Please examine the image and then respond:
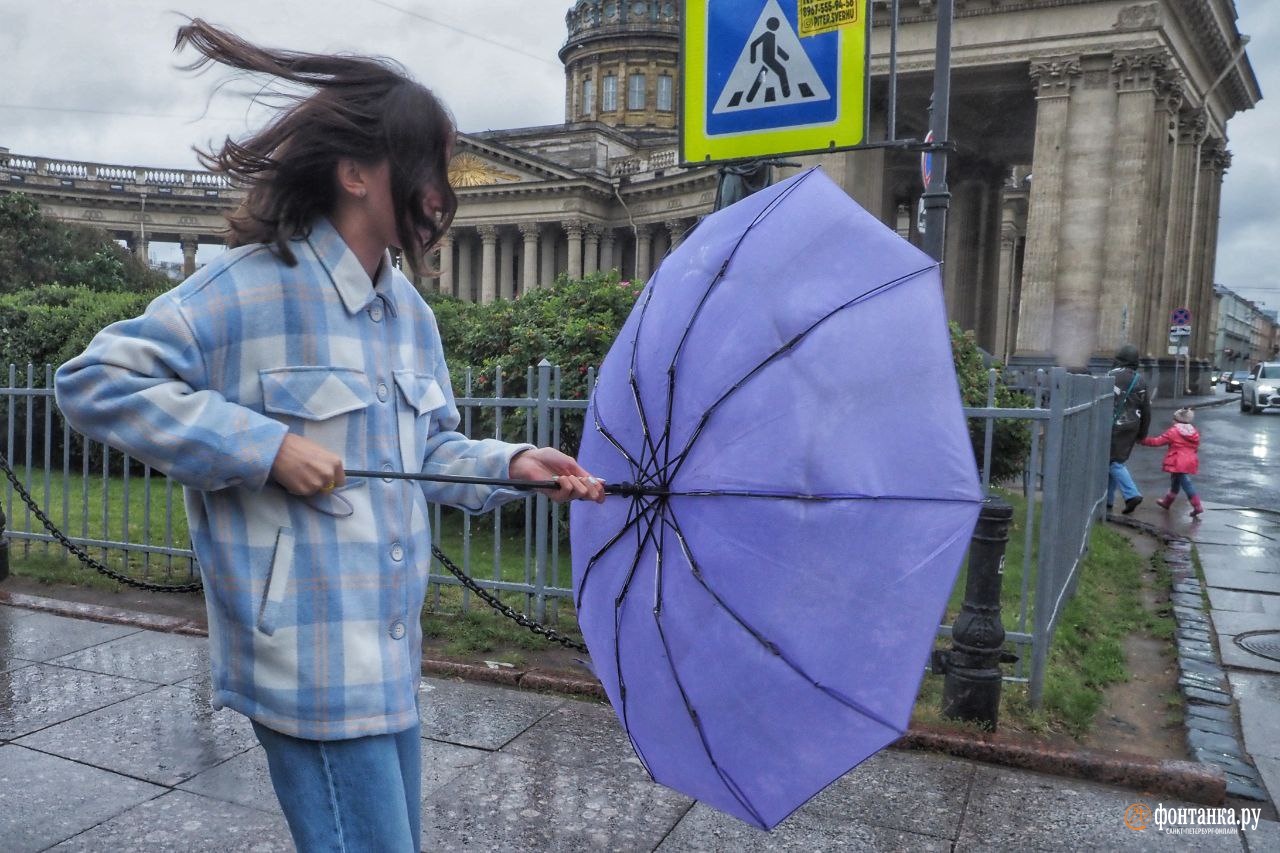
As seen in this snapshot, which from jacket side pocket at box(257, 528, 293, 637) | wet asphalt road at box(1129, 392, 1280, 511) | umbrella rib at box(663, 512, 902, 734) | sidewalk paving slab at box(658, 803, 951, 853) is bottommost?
sidewalk paving slab at box(658, 803, 951, 853)

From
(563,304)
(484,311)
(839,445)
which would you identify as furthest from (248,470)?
(484,311)

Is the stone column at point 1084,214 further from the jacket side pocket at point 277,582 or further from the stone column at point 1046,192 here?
the jacket side pocket at point 277,582

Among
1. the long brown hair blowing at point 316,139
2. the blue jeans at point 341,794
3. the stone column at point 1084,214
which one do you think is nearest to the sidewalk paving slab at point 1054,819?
the blue jeans at point 341,794

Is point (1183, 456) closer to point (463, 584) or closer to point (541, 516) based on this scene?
point (541, 516)

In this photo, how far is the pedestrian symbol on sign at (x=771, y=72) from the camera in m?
4.56

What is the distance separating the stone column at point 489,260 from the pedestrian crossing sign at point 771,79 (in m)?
64.5

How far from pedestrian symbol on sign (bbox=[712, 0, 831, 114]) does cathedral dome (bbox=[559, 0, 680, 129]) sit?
67176 millimetres

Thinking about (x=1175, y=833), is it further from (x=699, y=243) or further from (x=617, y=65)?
(x=617, y=65)

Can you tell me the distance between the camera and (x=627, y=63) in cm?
7075

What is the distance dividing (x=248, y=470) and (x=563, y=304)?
6.74 m

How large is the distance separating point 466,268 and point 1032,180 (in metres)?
48.3

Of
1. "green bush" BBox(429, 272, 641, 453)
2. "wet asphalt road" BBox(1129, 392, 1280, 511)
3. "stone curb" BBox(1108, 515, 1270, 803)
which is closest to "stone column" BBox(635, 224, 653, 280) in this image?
"wet asphalt road" BBox(1129, 392, 1280, 511)

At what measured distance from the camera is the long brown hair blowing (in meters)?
1.78

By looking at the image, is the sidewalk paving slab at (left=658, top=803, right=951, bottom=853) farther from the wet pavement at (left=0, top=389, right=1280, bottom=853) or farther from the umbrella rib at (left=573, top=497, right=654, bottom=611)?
the umbrella rib at (left=573, top=497, right=654, bottom=611)
